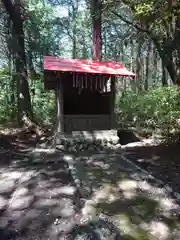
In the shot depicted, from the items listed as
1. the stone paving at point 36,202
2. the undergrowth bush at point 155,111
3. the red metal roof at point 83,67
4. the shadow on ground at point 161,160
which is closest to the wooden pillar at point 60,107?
the red metal roof at point 83,67

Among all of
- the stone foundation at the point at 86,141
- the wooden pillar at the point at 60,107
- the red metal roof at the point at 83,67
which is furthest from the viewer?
the wooden pillar at the point at 60,107

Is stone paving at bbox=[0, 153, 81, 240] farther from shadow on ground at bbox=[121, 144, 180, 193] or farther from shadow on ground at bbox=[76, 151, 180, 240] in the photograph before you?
shadow on ground at bbox=[121, 144, 180, 193]

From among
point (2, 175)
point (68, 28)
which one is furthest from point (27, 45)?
point (2, 175)

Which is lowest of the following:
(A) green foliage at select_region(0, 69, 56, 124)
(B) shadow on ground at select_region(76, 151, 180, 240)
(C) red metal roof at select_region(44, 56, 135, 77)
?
(B) shadow on ground at select_region(76, 151, 180, 240)

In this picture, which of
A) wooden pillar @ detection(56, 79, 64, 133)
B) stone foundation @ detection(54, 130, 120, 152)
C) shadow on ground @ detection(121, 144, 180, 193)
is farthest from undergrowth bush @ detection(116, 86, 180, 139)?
wooden pillar @ detection(56, 79, 64, 133)

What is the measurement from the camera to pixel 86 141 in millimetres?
7707

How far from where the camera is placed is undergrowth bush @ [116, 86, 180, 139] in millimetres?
7271

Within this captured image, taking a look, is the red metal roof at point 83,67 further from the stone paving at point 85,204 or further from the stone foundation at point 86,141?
the stone paving at point 85,204

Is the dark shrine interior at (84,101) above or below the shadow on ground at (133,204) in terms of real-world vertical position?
above

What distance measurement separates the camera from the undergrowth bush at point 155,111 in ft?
23.9

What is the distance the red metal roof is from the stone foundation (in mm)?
1733

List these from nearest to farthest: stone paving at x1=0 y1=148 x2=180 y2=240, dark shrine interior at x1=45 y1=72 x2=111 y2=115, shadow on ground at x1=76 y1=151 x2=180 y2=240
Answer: stone paving at x1=0 y1=148 x2=180 y2=240 < shadow on ground at x1=76 y1=151 x2=180 y2=240 < dark shrine interior at x1=45 y1=72 x2=111 y2=115

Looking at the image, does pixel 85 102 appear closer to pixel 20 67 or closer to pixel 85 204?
pixel 20 67

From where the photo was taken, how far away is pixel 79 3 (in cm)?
1903
